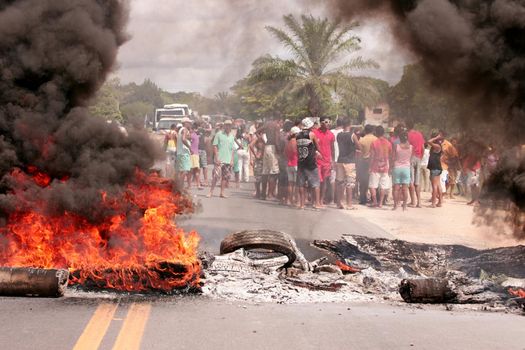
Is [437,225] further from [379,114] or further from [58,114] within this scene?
[379,114]

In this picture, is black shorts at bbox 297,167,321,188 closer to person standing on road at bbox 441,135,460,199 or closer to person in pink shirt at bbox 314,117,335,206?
person in pink shirt at bbox 314,117,335,206

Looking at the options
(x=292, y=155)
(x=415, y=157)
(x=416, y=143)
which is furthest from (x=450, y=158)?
(x=292, y=155)

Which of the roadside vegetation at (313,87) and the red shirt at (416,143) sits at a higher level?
the roadside vegetation at (313,87)

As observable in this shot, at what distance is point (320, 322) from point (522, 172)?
438cm

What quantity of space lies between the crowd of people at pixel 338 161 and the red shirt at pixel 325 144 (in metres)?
0.02

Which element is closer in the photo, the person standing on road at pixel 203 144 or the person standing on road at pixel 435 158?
the person standing on road at pixel 435 158

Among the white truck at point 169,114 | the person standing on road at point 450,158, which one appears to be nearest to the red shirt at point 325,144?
the person standing on road at point 450,158

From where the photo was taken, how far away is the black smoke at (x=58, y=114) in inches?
351

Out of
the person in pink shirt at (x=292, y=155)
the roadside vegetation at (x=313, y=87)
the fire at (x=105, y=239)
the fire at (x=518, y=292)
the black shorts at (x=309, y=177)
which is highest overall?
the roadside vegetation at (x=313, y=87)

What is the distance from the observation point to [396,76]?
1462cm

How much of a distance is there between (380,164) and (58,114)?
11435mm

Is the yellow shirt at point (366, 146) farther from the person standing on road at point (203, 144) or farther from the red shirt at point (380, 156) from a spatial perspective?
the person standing on road at point (203, 144)

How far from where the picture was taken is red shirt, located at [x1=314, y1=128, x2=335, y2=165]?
18906 mm

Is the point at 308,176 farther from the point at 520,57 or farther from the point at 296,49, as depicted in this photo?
the point at 296,49
